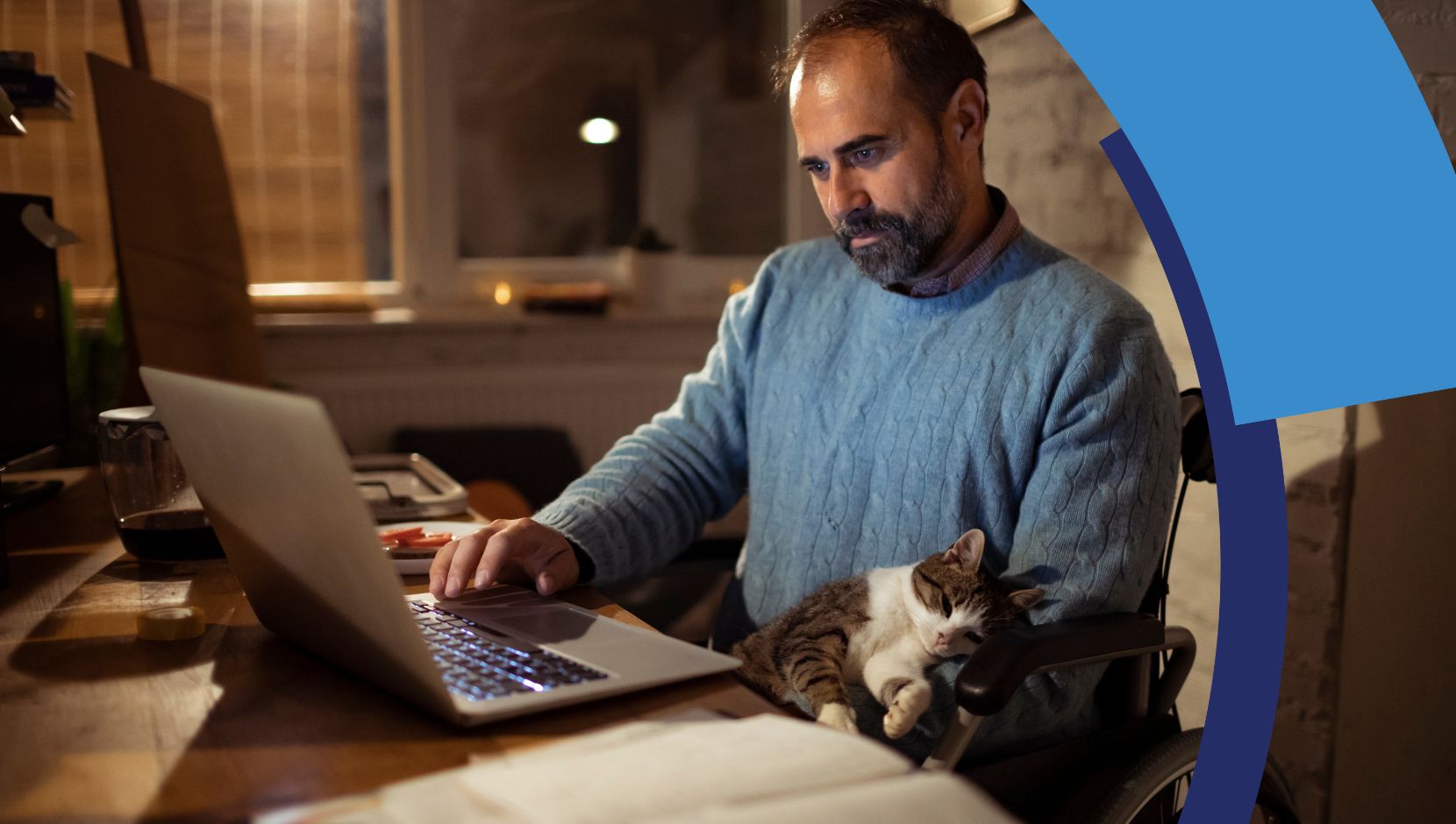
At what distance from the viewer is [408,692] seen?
855 millimetres

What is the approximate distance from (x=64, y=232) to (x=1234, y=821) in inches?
69.8

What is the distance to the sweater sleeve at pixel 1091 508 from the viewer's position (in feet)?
4.14

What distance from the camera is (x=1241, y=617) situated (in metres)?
1.12

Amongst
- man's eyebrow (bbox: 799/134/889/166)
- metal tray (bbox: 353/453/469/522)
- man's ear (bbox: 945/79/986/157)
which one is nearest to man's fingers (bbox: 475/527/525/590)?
metal tray (bbox: 353/453/469/522)

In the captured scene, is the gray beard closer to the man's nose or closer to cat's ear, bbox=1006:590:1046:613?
the man's nose

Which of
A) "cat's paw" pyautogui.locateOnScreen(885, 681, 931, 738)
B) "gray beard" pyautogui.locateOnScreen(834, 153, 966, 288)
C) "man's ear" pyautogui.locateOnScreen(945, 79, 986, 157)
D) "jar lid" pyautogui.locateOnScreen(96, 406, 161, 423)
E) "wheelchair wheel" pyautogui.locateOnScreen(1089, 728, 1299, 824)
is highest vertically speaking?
"man's ear" pyautogui.locateOnScreen(945, 79, 986, 157)

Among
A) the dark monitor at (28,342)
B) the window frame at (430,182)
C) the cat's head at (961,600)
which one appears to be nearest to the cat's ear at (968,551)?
the cat's head at (961,600)

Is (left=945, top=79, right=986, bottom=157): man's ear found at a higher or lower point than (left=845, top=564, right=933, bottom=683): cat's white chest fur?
higher

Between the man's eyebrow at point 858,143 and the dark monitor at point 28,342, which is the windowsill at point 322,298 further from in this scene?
the man's eyebrow at point 858,143

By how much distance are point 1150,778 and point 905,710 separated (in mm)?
260

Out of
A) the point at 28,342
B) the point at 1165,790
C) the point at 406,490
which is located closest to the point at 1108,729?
the point at 1165,790

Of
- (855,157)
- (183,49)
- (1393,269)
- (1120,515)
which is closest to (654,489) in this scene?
(855,157)

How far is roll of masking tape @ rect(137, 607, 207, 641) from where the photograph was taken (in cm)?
105

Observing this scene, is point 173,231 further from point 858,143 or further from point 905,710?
point 905,710
